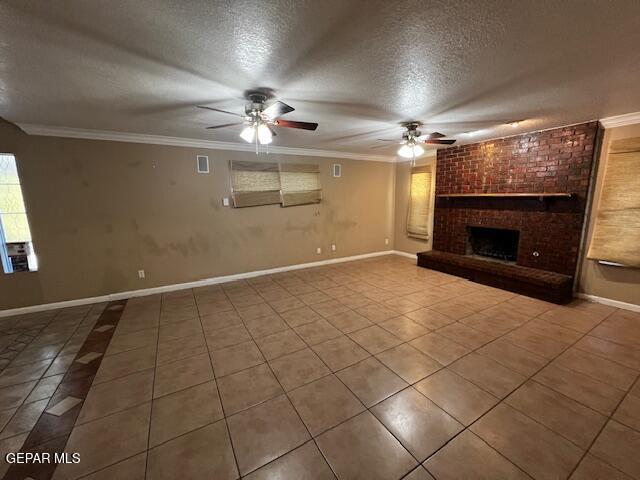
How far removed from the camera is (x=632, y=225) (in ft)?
9.95

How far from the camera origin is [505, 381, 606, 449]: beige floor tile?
1.58 meters

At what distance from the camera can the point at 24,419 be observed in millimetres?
1732

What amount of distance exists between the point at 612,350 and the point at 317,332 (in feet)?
9.25

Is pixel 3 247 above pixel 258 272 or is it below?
above

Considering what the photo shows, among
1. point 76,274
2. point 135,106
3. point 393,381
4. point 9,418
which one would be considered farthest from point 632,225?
point 76,274

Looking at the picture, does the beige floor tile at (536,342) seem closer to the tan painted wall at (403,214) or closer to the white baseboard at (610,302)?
the white baseboard at (610,302)

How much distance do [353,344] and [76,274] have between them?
3.86 meters

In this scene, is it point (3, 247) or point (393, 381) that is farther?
point (3, 247)

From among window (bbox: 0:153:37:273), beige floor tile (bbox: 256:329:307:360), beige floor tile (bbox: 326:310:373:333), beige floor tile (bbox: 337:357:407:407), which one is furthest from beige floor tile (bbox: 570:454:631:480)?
window (bbox: 0:153:37:273)

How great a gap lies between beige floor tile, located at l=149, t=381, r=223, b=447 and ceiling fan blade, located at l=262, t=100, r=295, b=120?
2.34 meters

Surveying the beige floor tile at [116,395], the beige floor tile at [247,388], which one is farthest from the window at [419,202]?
the beige floor tile at [116,395]

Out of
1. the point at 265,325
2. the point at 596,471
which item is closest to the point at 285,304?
the point at 265,325

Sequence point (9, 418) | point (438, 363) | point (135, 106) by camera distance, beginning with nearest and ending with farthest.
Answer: point (9, 418) < point (438, 363) < point (135, 106)

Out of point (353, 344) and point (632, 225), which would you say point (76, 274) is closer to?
point (353, 344)
